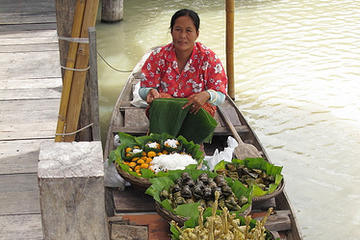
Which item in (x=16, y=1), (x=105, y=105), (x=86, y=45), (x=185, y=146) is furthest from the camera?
(x=105, y=105)

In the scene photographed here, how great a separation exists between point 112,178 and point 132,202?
293mm

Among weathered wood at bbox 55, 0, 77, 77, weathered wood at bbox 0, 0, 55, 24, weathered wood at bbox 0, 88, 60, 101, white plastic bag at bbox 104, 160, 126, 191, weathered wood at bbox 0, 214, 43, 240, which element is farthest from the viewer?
weathered wood at bbox 0, 0, 55, 24

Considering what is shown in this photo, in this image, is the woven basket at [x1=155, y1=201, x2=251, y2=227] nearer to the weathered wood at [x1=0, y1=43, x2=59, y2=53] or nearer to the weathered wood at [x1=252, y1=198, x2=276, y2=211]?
the weathered wood at [x1=252, y1=198, x2=276, y2=211]

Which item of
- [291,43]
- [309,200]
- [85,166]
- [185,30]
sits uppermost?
[185,30]

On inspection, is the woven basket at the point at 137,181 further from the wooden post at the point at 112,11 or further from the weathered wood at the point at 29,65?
the wooden post at the point at 112,11

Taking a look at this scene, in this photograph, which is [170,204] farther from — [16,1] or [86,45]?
[16,1]

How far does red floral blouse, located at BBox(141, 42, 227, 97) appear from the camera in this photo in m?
3.85

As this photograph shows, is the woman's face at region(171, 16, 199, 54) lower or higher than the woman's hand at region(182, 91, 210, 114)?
higher

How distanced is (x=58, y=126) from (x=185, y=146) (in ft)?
3.05

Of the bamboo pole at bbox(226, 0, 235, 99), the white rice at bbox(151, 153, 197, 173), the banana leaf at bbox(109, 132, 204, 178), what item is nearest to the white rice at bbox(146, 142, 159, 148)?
the banana leaf at bbox(109, 132, 204, 178)

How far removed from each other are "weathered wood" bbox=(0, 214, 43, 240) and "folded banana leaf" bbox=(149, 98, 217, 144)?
1392 millimetres

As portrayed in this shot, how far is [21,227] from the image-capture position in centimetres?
254

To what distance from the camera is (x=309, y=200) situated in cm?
436

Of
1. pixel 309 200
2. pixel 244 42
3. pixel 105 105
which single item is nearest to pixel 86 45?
pixel 309 200
